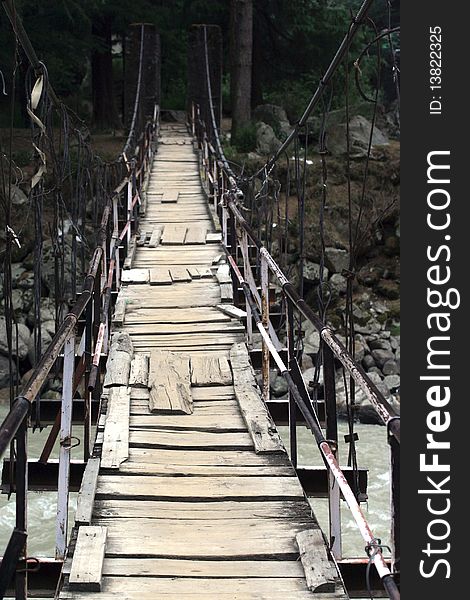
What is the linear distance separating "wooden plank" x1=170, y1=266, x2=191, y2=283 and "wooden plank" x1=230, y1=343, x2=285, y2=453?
1.71 metres

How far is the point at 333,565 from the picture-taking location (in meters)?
2.55

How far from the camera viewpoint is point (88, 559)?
2527 mm

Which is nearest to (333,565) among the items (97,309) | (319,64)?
(97,309)

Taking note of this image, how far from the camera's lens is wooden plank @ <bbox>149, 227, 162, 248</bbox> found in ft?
25.8

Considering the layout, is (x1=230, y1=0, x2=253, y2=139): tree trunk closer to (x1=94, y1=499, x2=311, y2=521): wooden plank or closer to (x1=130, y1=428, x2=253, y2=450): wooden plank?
(x1=130, y1=428, x2=253, y2=450): wooden plank

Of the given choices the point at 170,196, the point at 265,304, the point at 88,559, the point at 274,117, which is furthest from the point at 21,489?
the point at 274,117

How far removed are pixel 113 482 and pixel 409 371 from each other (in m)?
1.39

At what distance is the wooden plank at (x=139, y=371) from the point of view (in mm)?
4252

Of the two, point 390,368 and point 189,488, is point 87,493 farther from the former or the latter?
point 390,368

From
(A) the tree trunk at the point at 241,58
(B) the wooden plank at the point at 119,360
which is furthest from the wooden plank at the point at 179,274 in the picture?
(A) the tree trunk at the point at 241,58

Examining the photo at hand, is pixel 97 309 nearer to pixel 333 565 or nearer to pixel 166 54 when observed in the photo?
pixel 333 565

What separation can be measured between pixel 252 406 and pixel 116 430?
0.64 meters

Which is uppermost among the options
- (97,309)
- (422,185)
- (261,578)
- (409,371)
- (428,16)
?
(428,16)

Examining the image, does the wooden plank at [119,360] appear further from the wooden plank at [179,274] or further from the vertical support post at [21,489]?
the vertical support post at [21,489]
